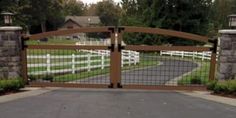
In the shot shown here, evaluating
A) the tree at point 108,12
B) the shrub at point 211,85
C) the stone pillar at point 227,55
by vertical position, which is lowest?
the shrub at point 211,85

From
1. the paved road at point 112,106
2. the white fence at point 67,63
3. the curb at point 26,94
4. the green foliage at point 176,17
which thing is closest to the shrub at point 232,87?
the paved road at point 112,106

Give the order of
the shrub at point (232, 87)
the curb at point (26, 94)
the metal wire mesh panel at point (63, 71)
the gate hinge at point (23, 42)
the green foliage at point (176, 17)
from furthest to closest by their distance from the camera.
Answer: the green foliage at point (176, 17) < the metal wire mesh panel at point (63, 71) < the gate hinge at point (23, 42) < the shrub at point (232, 87) < the curb at point (26, 94)

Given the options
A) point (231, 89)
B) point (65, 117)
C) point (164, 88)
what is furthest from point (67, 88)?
point (231, 89)

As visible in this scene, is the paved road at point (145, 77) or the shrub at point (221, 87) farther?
the paved road at point (145, 77)

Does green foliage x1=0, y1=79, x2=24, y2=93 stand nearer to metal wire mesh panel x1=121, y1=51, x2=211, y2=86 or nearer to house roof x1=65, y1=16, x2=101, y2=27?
metal wire mesh panel x1=121, y1=51, x2=211, y2=86

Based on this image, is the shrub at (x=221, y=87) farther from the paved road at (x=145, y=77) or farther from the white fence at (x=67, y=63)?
the white fence at (x=67, y=63)

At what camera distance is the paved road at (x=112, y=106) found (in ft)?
21.6

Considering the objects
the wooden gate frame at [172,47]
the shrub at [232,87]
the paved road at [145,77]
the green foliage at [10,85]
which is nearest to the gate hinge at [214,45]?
the wooden gate frame at [172,47]

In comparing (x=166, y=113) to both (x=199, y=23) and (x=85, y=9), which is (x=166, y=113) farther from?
(x=85, y=9)

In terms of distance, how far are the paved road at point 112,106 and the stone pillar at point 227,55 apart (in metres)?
1.65

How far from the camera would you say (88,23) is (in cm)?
9300

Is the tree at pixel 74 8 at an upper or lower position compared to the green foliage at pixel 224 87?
upper

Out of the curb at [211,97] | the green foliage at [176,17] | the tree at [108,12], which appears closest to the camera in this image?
the curb at [211,97]

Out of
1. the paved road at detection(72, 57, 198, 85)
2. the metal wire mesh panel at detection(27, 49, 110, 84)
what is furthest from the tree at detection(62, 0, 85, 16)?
the paved road at detection(72, 57, 198, 85)
